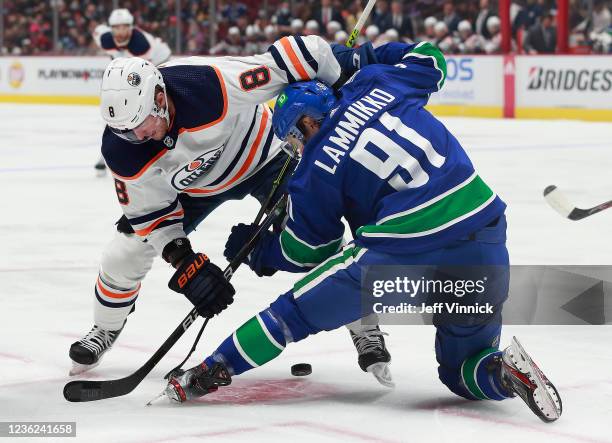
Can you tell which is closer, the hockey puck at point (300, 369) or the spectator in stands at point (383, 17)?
the hockey puck at point (300, 369)

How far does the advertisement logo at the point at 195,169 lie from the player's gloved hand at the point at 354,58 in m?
0.43

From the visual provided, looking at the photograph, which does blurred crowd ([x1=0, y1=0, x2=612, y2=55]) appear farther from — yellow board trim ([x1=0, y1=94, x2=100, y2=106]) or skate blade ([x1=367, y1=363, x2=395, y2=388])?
skate blade ([x1=367, y1=363, x2=395, y2=388])

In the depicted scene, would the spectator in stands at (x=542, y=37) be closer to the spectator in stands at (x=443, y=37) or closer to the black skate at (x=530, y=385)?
the spectator in stands at (x=443, y=37)

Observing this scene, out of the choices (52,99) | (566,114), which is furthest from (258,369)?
(52,99)

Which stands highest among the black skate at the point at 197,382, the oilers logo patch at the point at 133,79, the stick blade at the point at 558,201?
the oilers logo patch at the point at 133,79

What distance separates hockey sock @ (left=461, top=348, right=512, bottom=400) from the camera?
2775 millimetres

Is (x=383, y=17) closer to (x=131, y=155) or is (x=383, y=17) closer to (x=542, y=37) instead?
(x=542, y=37)

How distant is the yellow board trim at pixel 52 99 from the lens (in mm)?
17266

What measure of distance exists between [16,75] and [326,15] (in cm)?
570

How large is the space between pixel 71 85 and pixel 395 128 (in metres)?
15.4

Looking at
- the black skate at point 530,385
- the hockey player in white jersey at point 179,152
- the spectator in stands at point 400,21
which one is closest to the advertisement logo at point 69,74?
the spectator in stands at point 400,21

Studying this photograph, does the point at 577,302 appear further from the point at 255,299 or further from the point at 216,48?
the point at 216,48

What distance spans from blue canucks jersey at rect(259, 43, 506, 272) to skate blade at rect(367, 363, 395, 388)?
1.39 ft

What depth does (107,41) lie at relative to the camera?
9.13m
